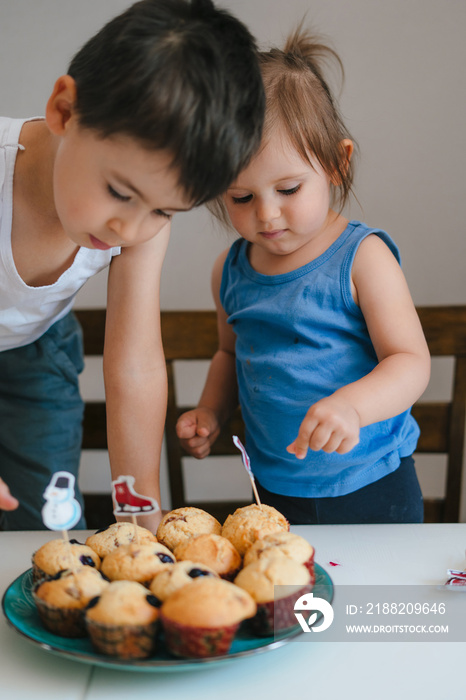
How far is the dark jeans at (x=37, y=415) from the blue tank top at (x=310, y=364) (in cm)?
38

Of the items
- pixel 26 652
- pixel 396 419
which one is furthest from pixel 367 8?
pixel 26 652

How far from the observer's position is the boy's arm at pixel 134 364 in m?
1.00

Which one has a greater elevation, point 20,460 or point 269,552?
point 269,552

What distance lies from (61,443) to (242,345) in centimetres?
44

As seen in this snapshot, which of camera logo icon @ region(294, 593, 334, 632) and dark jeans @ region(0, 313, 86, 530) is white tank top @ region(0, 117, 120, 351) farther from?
camera logo icon @ region(294, 593, 334, 632)

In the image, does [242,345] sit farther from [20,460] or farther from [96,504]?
[96,504]

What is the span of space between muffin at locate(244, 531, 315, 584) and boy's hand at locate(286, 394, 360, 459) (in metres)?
0.15

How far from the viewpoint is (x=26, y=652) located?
0.62 meters

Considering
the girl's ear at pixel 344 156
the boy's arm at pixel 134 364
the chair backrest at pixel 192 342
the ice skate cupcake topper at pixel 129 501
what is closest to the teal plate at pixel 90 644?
the ice skate cupcake topper at pixel 129 501

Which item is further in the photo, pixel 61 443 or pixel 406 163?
pixel 406 163

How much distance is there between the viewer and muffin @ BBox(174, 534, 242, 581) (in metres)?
0.64

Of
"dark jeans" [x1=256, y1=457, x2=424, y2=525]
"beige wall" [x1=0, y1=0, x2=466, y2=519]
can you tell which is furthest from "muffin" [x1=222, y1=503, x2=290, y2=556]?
"beige wall" [x1=0, y1=0, x2=466, y2=519]

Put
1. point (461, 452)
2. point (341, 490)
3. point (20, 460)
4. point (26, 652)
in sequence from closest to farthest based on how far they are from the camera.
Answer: point (26, 652)
point (341, 490)
point (20, 460)
point (461, 452)

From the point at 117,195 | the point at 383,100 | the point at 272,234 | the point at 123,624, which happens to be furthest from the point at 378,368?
the point at 383,100
